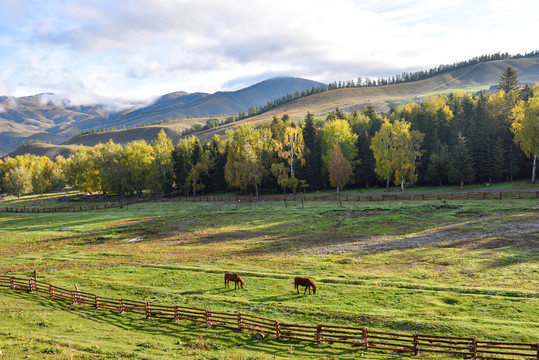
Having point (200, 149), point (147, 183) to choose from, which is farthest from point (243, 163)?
point (147, 183)

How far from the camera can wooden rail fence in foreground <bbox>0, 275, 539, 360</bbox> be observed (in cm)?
1736

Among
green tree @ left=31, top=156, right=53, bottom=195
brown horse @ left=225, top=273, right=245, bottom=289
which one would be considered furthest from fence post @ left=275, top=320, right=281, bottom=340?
green tree @ left=31, top=156, right=53, bottom=195

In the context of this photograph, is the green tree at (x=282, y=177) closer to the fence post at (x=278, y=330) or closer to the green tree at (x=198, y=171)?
the green tree at (x=198, y=171)

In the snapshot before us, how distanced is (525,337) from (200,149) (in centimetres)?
10232

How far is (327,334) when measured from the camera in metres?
20.6

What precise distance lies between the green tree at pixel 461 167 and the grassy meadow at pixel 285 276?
22.5m

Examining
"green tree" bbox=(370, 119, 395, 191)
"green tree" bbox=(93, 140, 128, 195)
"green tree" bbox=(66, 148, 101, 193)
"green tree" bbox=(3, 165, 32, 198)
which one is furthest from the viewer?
"green tree" bbox=(3, 165, 32, 198)

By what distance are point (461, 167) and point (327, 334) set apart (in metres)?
74.7

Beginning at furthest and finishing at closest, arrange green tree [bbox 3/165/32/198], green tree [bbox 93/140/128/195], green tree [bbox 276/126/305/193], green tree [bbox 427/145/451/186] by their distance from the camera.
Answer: green tree [bbox 3/165/32/198], green tree [bbox 93/140/128/195], green tree [bbox 276/126/305/193], green tree [bbox 427/145/451/186]

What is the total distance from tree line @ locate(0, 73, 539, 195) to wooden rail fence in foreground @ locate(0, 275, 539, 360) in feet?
214

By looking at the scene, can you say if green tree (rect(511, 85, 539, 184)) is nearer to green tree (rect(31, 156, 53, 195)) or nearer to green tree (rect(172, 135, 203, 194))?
green tree (rect(172, 135, 203, 194))

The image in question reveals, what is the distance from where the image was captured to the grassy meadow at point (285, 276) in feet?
66.1

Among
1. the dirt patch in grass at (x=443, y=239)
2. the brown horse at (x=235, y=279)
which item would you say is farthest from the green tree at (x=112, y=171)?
the brown horse at (x=235, y=279)

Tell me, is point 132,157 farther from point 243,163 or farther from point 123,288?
point 123,288
